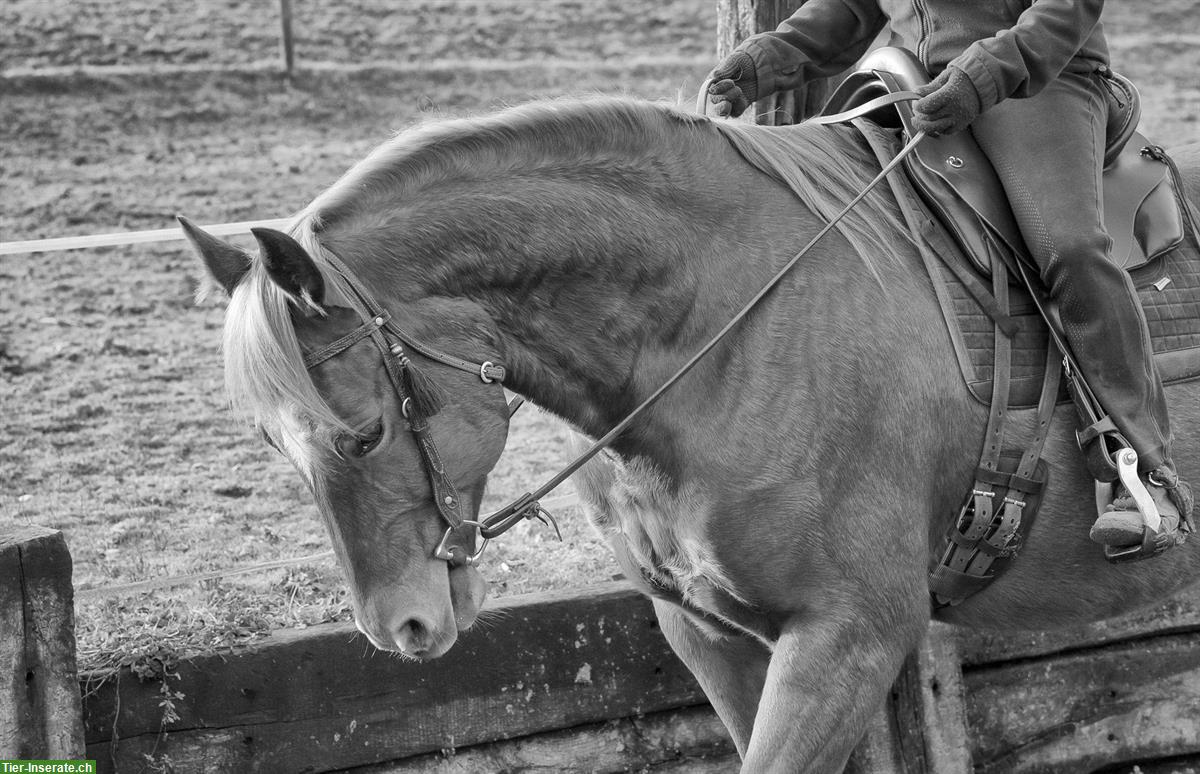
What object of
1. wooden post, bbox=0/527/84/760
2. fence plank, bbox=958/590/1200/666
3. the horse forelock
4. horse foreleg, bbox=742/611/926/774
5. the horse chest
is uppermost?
the horse forelock

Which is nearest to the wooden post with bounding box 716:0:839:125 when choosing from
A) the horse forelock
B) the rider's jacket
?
the rider's jacket

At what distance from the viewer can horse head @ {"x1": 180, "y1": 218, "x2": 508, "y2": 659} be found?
253 centimetres

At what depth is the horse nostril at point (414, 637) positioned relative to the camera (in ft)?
8.79

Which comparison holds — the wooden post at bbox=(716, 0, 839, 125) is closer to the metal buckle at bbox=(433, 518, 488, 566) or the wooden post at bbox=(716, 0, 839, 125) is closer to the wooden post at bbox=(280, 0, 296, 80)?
the metal buckle at bbox=(433, 518, 488, 566)

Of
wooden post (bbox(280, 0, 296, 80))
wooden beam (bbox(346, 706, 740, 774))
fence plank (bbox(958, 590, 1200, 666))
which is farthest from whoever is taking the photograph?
wooden post (bbox(280, 0, 296, 80))

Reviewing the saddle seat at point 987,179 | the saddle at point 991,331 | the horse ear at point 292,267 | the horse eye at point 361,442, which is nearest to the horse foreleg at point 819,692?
the saddle at point 991,331

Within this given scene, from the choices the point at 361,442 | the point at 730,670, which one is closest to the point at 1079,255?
the point at 730,670

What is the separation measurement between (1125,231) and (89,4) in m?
11.2

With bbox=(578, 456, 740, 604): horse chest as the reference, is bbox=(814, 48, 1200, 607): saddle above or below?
above

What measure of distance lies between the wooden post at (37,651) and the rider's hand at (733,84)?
7.28 feet

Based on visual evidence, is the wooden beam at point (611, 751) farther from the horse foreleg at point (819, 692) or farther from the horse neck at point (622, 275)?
the horse neck at point (622, 275)

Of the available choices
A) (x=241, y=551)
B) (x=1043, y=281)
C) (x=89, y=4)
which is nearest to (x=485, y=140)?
(x=1043, y=281)

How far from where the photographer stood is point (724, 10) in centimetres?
476

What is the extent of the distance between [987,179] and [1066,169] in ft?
0.63
